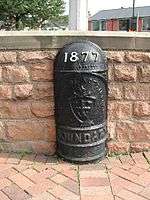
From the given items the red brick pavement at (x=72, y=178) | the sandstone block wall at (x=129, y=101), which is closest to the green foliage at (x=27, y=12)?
the sandstone block wall at (x=129, y=101)

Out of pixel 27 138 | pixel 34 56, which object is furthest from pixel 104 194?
pixel 34 56

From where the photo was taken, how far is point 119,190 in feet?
10.5

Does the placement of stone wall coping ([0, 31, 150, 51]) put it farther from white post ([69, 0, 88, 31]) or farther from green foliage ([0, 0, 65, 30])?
green foliage ([0, 0, 65, 30])

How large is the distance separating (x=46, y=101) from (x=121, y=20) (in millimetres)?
47517

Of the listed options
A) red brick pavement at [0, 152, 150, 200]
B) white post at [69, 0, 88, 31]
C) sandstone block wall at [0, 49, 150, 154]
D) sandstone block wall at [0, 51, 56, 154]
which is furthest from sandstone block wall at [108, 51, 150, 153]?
white post at [69, 0, 88, 31]

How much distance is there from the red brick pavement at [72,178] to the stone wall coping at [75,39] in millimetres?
1170

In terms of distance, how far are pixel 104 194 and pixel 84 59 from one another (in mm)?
1249

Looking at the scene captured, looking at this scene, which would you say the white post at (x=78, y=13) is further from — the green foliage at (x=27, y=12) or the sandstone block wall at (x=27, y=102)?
the green foliage at (x=27, y=12)

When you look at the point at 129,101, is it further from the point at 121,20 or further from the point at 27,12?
the point at 121,20

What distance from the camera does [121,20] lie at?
4972 cm

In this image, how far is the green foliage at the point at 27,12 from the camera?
17.5m

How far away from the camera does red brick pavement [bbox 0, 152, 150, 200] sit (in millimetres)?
3146

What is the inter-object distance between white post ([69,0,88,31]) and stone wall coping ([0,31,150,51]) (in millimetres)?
660

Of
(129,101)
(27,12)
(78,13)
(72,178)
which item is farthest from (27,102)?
(27,12)
